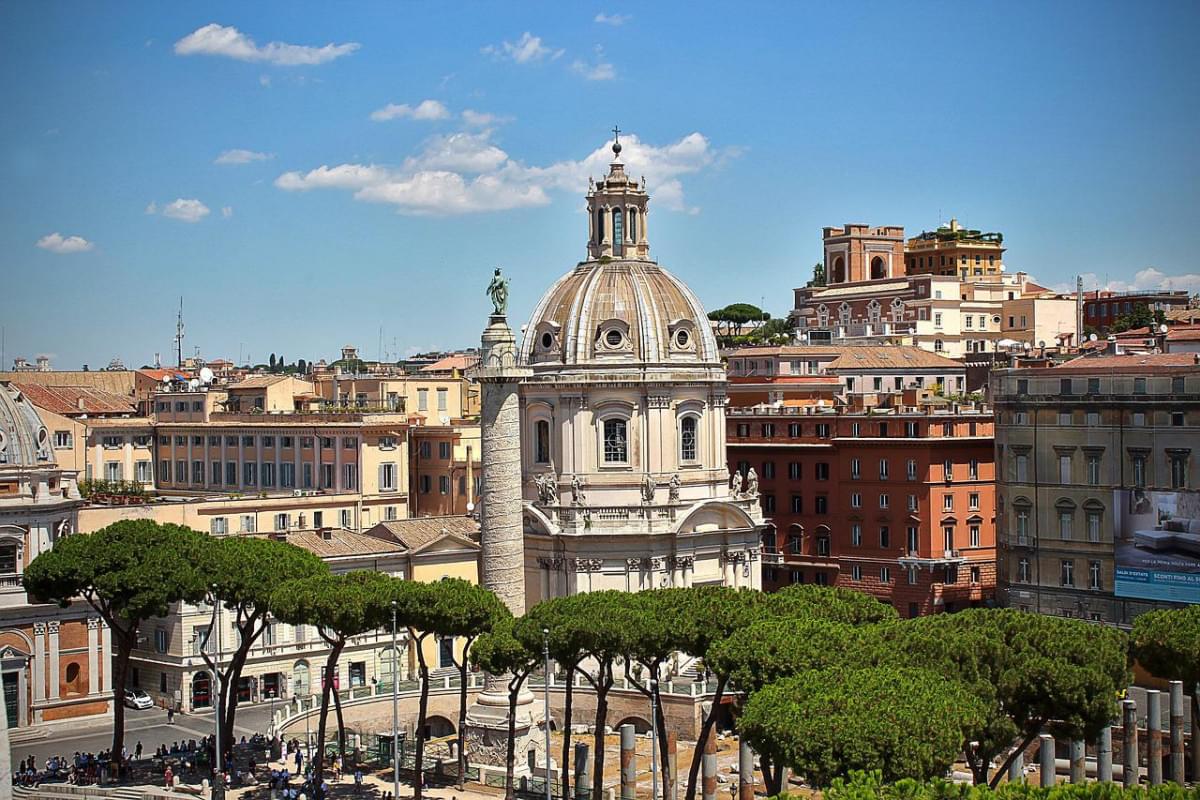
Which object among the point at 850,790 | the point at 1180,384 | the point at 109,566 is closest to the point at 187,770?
the point at 109,566

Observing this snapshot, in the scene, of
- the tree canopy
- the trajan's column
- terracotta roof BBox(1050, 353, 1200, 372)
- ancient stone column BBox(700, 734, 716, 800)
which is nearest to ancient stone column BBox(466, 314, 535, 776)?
the trajan's column

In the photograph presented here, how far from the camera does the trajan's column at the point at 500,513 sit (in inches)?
2266

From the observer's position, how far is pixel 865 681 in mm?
38719

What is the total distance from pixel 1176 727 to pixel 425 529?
3113 centimetres

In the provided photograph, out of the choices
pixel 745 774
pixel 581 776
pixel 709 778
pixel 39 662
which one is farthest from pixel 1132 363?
pixel 39 662

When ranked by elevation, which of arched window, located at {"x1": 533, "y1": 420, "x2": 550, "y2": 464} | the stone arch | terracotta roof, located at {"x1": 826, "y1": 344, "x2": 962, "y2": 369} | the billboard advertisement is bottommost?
the stone arch

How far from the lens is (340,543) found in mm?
68812

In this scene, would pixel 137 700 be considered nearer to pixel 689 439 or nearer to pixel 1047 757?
pixel 689 439

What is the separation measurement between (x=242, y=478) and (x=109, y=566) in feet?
109

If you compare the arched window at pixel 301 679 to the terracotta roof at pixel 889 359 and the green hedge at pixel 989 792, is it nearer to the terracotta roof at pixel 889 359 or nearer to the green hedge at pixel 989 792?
the green hedge at pixel 989 792

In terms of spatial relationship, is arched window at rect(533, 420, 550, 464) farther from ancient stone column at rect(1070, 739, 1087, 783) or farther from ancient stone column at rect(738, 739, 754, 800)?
ancient stone column at rect(1070, 739, 1087, 783)

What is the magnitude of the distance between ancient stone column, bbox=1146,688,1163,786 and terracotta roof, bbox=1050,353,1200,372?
15.6 metres

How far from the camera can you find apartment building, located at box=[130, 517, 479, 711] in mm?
65438

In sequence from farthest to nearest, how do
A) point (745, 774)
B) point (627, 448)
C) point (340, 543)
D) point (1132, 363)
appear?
1. point (627, 448)
2. point (340, 543)
3. point (1132, 363)
4. point (745, 774)
